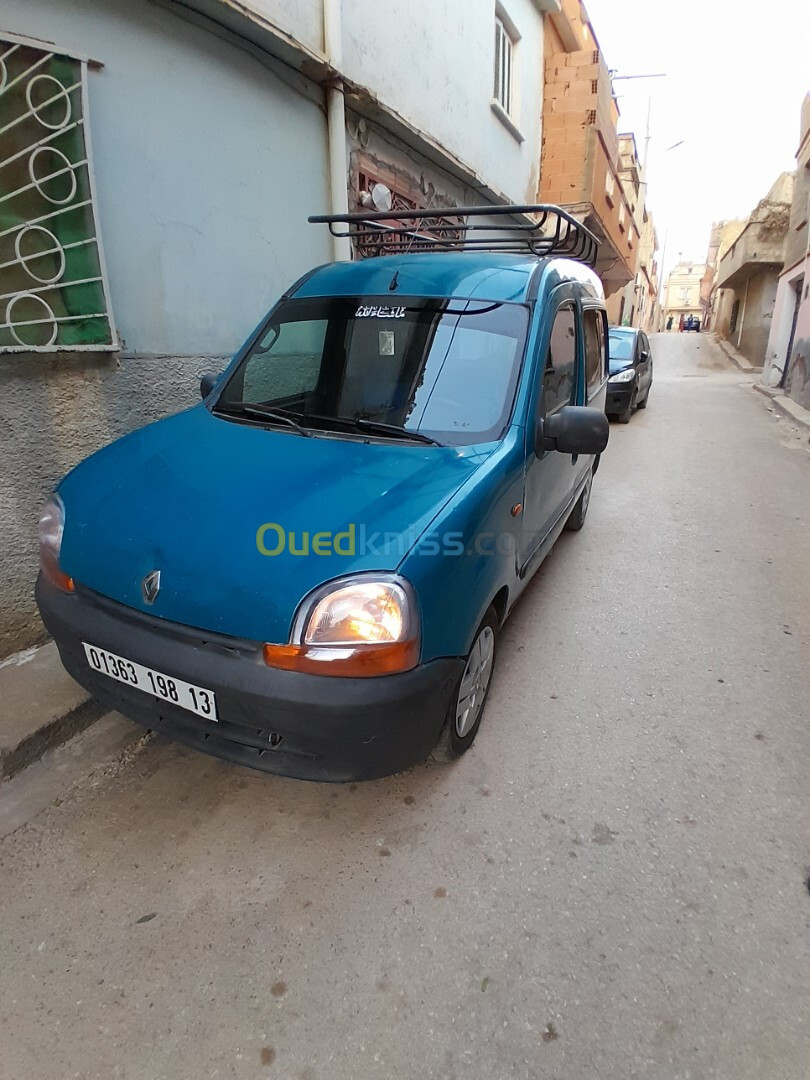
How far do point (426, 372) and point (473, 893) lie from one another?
204 centimetres

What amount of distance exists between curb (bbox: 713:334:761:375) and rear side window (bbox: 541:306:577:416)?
19.2m

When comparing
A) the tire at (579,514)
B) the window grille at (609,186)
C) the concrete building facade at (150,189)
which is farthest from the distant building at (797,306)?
the concrete building facade at (150,189)

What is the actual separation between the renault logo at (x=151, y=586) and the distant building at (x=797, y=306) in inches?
499

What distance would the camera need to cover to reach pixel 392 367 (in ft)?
9.34

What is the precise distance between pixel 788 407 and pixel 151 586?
12.6 meters

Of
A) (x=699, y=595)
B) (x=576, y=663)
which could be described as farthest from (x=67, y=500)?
(x=699, y=595)

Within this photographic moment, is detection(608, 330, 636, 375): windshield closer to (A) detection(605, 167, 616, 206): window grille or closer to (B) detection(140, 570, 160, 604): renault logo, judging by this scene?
(A) detection(605, 167, 616, 206): window grille

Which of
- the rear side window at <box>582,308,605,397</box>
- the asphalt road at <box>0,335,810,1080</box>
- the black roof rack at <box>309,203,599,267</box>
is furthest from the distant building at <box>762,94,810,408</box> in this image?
the asphalt road at <box>0,335,810,1080</box>

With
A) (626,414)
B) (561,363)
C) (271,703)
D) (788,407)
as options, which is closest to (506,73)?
A: (626,414)

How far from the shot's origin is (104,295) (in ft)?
11.3

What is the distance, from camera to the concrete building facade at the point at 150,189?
10.2 feet

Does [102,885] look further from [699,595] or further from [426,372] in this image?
[699,595]

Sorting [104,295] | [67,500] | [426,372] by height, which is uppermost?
[104,295]

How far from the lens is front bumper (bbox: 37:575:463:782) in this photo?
1.83m
